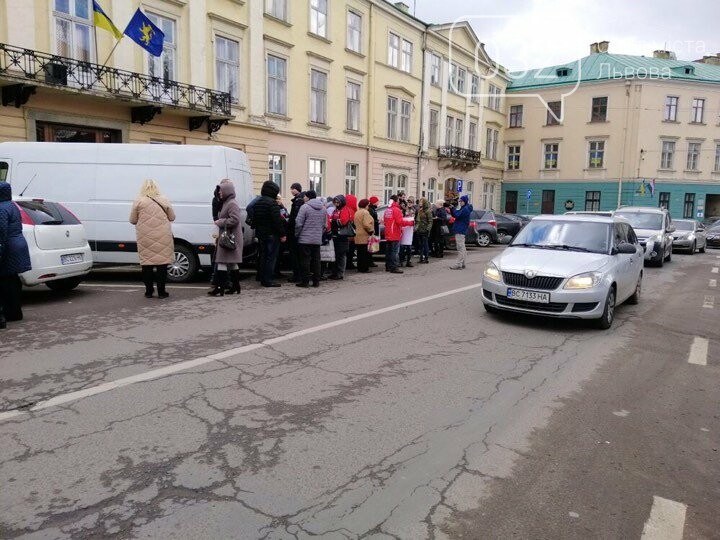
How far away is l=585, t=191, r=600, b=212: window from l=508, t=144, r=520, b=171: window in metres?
6.47

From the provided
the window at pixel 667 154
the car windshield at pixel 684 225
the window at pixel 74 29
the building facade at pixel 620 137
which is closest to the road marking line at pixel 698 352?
the window at pixel 74 29

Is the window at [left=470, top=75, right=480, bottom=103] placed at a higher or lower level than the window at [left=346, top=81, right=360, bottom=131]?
higher

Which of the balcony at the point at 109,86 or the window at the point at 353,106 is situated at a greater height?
the window at the point at 353,106

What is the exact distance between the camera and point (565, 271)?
7.52 metres

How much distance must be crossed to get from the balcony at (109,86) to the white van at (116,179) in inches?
193

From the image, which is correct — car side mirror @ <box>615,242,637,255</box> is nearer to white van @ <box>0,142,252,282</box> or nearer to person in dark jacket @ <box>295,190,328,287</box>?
person in dark jacket @ <box>295,190,328,287</box>

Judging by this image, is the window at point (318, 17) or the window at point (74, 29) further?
the window at point (318, 17)

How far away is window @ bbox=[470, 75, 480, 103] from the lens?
41.0m

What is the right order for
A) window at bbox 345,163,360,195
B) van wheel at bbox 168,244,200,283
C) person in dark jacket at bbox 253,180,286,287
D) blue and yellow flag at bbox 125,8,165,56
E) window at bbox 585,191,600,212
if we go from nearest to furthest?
person in dark jacket at bbox 253,180,286,287, van wheel at bbox 168,244,200,283, blue and yellow flag at bbox 125,8,165,56, window at bbox 345,163,360,195, window at bbox 585,191,600,212

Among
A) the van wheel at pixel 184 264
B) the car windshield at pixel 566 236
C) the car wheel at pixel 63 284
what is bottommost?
the car wheel at pixel 63 284

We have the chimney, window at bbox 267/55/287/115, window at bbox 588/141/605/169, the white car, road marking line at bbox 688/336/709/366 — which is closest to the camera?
road marking line at bbox 688/336/709/366

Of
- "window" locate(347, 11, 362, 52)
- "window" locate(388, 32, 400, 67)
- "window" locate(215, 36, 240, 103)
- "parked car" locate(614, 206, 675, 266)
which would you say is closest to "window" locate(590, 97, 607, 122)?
"window" locate(388, 32, 400, 67)

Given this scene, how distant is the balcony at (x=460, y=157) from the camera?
3666cm

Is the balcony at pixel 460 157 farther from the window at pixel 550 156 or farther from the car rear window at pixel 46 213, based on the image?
the car rear window at pixel 46 213
